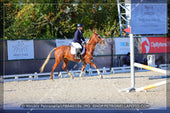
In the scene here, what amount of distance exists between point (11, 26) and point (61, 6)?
5.86 metres

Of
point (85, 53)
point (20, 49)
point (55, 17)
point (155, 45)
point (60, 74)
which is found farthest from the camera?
point (55, 17)

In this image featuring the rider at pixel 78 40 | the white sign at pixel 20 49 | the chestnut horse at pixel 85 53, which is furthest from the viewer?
the white sign at pixel 20 49

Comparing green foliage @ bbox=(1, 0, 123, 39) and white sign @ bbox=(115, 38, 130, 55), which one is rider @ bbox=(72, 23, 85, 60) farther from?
green foliage @ bbox=(1, 0, 123, 39)

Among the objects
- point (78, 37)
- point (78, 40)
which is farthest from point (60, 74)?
point (78, 37)

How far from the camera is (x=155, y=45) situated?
19781 mm

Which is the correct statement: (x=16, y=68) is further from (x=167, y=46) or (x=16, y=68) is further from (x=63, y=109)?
(x=167, y=46)

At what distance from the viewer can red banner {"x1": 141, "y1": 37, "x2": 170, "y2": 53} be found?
19359 mm

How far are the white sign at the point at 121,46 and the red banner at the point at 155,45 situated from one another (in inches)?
62.1

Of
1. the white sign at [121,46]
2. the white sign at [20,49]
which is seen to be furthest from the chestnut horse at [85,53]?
the white sign at [121,46]

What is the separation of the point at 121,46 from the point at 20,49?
7.09m

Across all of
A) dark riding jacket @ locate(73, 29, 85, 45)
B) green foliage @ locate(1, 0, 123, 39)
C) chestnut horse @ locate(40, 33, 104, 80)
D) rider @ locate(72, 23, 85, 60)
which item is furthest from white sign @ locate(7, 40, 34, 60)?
dark riding jacket @ locate(73, 29, 85, 45)

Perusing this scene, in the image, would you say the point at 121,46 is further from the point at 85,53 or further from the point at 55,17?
the point at 55,17

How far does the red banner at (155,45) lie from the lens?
63.5ft

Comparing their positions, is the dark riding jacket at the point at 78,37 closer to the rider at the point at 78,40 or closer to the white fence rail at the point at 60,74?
the rider at the point at 78,40
